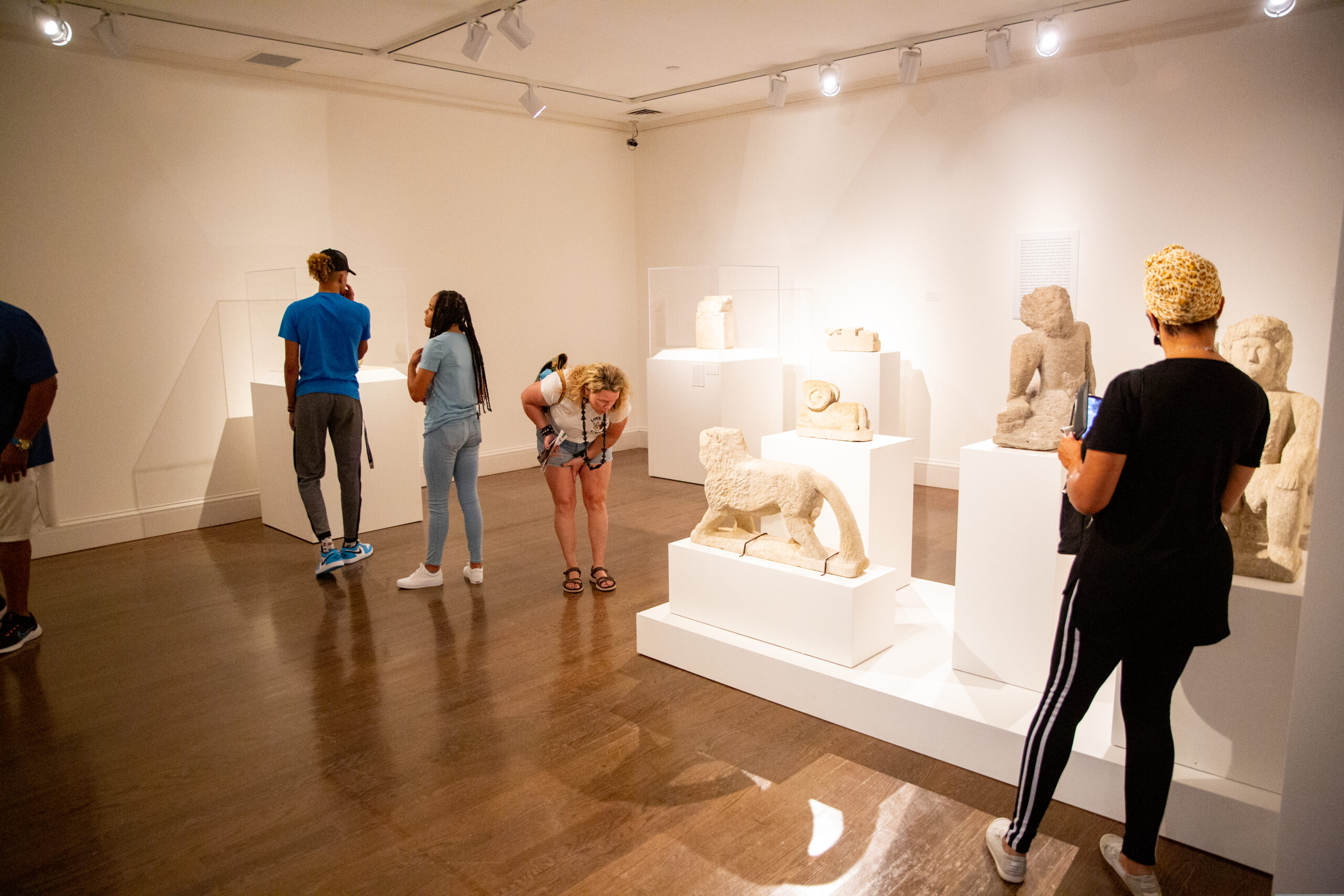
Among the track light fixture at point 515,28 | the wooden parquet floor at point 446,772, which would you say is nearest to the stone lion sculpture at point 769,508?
the wooden parquet floor at point 446,772

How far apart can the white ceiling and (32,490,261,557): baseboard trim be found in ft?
9.74

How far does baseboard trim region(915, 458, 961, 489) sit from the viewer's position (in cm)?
685

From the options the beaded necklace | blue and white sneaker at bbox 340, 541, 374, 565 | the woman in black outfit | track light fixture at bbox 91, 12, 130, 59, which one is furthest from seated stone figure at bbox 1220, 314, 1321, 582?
track light fixture at bbox 91, 12, 130, 59

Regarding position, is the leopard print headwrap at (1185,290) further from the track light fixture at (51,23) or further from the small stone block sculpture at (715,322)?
the track light fixture at (51,23)

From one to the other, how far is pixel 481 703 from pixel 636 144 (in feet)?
22.2

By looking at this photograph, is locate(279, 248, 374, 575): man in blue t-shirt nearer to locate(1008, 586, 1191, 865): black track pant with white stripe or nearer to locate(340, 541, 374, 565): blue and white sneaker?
locate(340, 541, 374, 565): blue and white sneaker

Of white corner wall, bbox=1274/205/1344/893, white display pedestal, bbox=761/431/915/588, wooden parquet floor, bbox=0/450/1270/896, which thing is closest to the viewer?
white corner wall, bbox=1274/205/1344/893

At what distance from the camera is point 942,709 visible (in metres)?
2.86

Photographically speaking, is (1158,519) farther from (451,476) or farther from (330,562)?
(330,562)

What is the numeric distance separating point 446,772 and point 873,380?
4.58 metres

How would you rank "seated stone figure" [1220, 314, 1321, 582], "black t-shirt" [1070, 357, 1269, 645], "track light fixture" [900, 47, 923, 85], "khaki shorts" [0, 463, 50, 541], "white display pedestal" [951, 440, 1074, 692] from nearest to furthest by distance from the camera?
1. "black t-shirt" [1070, 357, 1269, 645]
2. "seated stone figure" [1220, 314, 1321, 582]
3. "white display pedestal" [951, 440, 1074, 692]
4. "khaki shorts" [0, 463, 50, 541]
5. "track light fixture" [900, 47, 923, 85]

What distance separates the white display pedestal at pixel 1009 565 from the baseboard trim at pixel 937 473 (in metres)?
3.72

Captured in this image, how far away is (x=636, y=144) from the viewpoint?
346 inches

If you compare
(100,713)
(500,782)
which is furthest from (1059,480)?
Answer: (100,713)
